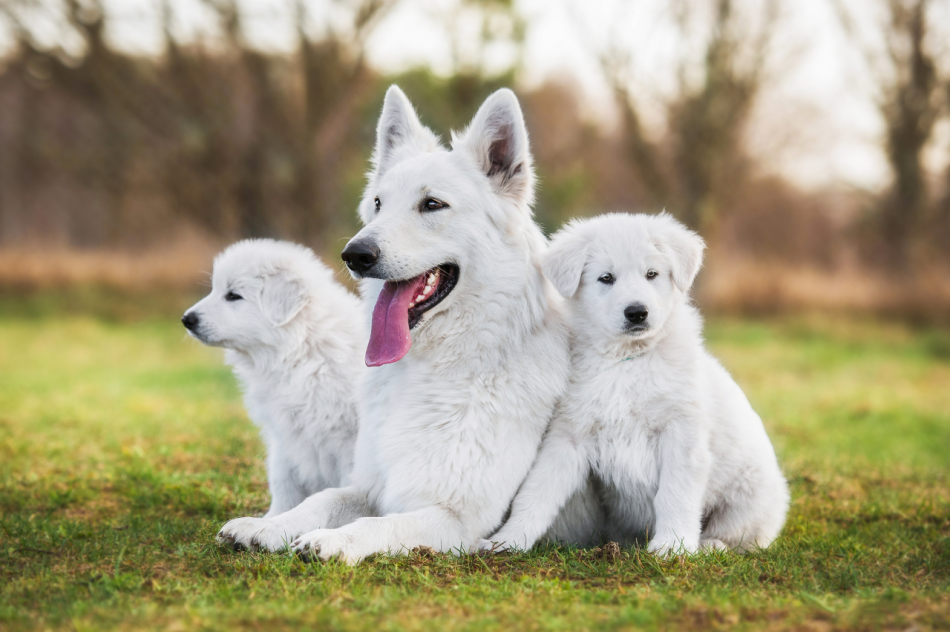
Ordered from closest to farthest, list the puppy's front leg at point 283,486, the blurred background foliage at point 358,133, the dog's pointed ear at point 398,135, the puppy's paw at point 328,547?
the puppy's paw at point 328,547, the dog's pointed ear at point 398,135, the puppy's front leg at point 283,486, the blurred background foliage at point 358,133

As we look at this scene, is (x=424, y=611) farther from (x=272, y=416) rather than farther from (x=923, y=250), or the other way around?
(x=923, y=250)

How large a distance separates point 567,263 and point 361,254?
0.99 meters

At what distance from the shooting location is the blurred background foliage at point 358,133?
47.6 ft

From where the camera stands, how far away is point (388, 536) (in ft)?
11.1

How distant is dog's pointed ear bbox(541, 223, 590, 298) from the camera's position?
3784mm

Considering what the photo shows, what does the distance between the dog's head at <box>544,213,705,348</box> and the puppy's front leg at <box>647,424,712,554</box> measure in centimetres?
52

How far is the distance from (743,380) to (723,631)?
967 cm

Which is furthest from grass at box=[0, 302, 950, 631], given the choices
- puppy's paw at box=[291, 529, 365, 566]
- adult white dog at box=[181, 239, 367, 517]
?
adult white dog at box=[181, 239, 367, 517]

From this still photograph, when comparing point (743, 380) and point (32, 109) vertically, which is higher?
point (32, 109)

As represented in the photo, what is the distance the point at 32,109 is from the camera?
2408cm

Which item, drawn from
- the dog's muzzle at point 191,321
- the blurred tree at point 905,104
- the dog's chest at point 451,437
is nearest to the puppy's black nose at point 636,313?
the dog's chest at point 451,437

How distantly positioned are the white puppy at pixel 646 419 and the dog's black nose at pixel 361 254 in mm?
877

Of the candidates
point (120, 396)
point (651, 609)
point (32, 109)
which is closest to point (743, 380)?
point (120, 396)

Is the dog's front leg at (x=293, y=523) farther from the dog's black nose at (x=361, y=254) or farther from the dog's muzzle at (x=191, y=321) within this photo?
the dog's muzzle at (x=191, y=321)
